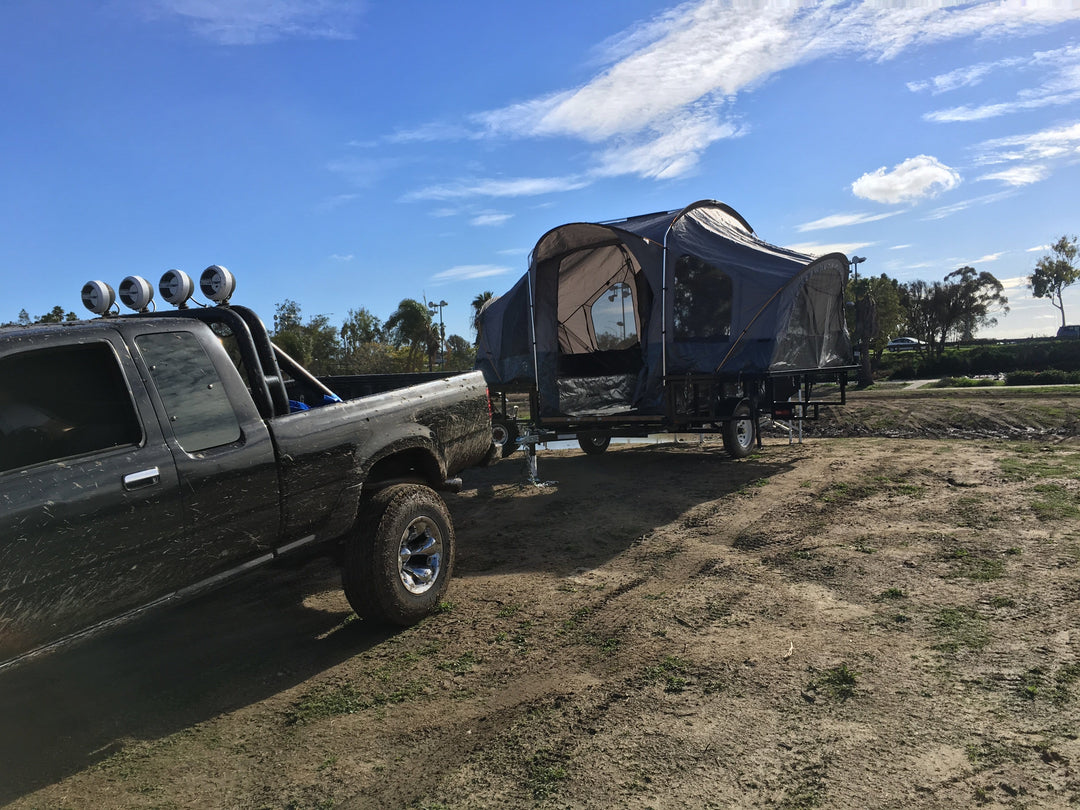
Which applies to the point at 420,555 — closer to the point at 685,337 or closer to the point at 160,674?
the point at 160,674

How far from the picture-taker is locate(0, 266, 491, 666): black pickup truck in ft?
10.1

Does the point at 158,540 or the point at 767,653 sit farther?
the point at 767,653

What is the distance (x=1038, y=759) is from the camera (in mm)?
3055

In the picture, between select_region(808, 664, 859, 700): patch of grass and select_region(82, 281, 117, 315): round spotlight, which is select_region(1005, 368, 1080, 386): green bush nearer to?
select_region(808, 664, 859, 700): patch of grass

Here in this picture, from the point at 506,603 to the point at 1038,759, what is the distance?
328 centimetres

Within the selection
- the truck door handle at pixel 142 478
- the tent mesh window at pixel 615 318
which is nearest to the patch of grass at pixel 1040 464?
the tent mesh window at pixel 615 318

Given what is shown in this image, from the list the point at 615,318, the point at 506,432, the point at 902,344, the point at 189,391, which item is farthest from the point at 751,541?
the point at 902,344

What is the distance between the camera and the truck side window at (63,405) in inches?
133

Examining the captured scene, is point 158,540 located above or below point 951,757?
above

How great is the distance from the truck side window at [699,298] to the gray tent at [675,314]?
0.02 metres

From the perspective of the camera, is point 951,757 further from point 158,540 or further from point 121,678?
point 121,678

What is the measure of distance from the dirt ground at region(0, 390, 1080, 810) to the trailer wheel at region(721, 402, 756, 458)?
13.7 ft

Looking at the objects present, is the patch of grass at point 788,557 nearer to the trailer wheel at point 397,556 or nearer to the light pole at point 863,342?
the trailer wheel at point 397,556

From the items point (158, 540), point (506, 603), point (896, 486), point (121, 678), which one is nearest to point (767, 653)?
point (506, 603)
